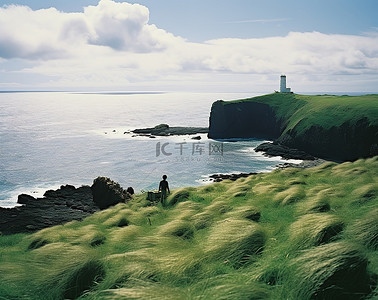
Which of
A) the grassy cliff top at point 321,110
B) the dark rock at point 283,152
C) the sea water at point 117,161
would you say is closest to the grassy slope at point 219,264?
the sea water at point 117,161

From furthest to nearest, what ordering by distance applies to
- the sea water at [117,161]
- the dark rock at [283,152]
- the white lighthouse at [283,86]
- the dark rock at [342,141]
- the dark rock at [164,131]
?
the white lighthouse at [283,86] → the dark rock at [164,131] → the dark rock at [283,152] → the dark rock at [342,141] → the sea water at [117,161]

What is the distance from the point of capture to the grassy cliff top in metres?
82.7

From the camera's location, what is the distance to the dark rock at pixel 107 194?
34.0m

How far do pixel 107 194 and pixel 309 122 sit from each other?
2882 inches

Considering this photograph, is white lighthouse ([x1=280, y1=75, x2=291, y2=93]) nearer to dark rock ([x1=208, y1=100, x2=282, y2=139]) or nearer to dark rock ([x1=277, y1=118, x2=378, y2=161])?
dark rock ([x1=208, y1=100, x2=282, y2=139])

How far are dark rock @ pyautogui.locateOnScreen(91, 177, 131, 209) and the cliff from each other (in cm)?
6233

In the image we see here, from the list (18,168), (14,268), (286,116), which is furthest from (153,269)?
(286,116)

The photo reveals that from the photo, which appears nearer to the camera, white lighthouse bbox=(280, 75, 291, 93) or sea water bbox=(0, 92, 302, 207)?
sea water bbox=(0, 92, 302, 207)

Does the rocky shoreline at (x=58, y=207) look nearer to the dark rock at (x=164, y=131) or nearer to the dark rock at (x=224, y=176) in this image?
the dark rock at (x=224, y=176)

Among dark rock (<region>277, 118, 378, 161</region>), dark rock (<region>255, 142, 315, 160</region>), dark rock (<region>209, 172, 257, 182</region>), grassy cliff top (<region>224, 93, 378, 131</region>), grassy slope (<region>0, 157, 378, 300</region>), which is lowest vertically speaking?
dark rock (<region>209, 172, 257, 182</region>)

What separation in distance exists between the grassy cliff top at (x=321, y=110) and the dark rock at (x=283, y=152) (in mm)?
8895

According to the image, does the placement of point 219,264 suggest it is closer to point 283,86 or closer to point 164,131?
point 164,131

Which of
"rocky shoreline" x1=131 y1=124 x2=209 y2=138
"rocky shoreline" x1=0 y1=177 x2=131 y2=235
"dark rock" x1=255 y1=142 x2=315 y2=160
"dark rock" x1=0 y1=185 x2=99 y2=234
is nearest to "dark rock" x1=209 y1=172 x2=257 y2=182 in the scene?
"dark rock" x1=0 y1=185 x2=99 y2=234

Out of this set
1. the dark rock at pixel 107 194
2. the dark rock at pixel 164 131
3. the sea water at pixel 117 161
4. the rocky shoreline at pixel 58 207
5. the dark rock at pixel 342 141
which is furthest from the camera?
the dark rock at pixel 164 131
